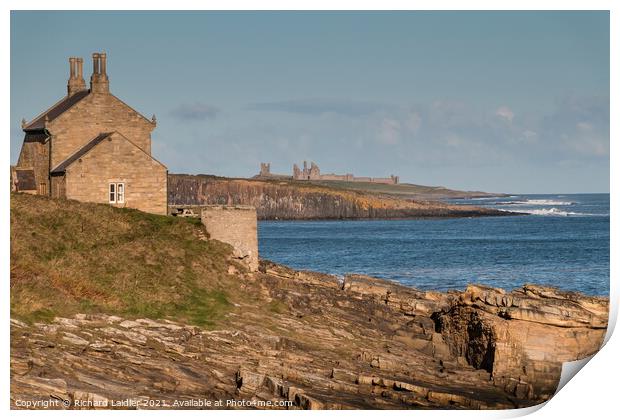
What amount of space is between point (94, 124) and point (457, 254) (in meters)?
39.7

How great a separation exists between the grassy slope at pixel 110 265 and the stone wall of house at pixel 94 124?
192 inches

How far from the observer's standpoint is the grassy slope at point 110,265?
85.8 ft

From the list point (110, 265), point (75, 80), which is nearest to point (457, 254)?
point (75, 80)

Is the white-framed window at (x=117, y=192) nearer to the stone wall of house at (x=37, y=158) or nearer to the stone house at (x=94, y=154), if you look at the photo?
the stone house at (x=94, y=154)

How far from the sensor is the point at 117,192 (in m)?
36.9

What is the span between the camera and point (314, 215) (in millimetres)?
155000

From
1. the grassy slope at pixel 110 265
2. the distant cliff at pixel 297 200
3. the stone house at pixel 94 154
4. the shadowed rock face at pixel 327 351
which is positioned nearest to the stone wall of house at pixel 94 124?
the stone house at pixel 94 154

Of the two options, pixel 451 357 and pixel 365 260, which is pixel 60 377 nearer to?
pixel 451 357

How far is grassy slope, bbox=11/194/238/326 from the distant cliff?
9398 centimetres

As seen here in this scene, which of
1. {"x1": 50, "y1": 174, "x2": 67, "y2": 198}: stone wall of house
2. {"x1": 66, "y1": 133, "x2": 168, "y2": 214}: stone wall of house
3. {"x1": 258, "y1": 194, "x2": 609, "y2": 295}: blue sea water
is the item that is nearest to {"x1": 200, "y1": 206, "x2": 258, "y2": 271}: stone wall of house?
{"x1": 66, "y1": 133, "x2": 168, "y2": 214}: stone wall of house

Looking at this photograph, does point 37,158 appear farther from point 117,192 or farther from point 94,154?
point 117,192

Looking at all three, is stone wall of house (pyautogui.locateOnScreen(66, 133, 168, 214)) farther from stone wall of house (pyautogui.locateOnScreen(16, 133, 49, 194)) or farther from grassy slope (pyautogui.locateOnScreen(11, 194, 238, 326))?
stone wall of house (pyautogui.locateOnScreen(16, 133, 49, 194))

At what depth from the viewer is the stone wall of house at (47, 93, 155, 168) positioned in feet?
126
